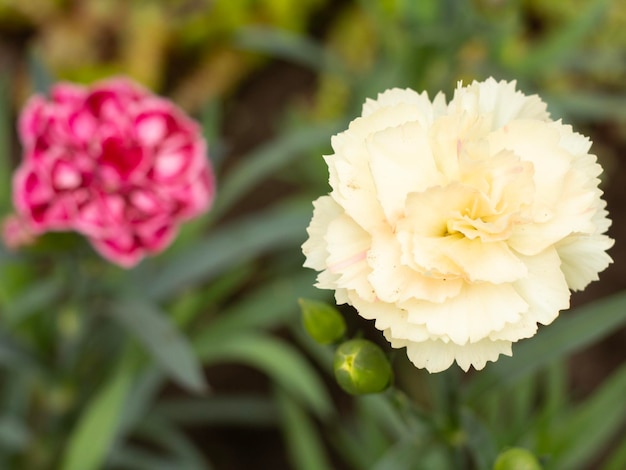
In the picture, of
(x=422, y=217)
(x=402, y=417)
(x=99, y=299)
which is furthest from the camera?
(x=99, y=299)

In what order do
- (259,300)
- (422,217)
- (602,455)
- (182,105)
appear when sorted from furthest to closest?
Answer: (182,105), (602,455), (259,300), (422,217)

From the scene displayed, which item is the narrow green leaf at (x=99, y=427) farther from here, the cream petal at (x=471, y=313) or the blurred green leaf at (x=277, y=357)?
the cream petal at (x=471, y=313)

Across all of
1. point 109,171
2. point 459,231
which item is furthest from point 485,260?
point 109,171

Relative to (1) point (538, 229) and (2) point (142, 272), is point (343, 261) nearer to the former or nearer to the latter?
(1) point (538, 229)

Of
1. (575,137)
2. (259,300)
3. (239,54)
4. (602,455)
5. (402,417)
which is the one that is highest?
(575,137)

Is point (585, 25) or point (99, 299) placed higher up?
point (585, 25)

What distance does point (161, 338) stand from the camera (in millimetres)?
993

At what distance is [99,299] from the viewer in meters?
1.09

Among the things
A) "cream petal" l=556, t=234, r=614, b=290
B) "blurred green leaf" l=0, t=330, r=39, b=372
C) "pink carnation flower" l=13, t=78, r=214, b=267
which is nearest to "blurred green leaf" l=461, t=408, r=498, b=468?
"cream petal" l=556, t=234, r=614, b=290

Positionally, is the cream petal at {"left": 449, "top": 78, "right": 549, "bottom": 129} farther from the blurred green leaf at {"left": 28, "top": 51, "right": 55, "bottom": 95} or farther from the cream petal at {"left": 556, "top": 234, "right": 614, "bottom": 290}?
the blurred green leaf at {"left": 28, "top": 51, "right": 55, "bottom": 95}

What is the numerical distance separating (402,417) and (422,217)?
277 mm

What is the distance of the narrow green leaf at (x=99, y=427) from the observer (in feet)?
3.41

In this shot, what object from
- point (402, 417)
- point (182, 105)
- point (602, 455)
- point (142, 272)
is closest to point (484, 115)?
point (402, 417)

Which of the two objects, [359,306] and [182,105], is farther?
[182,105]
